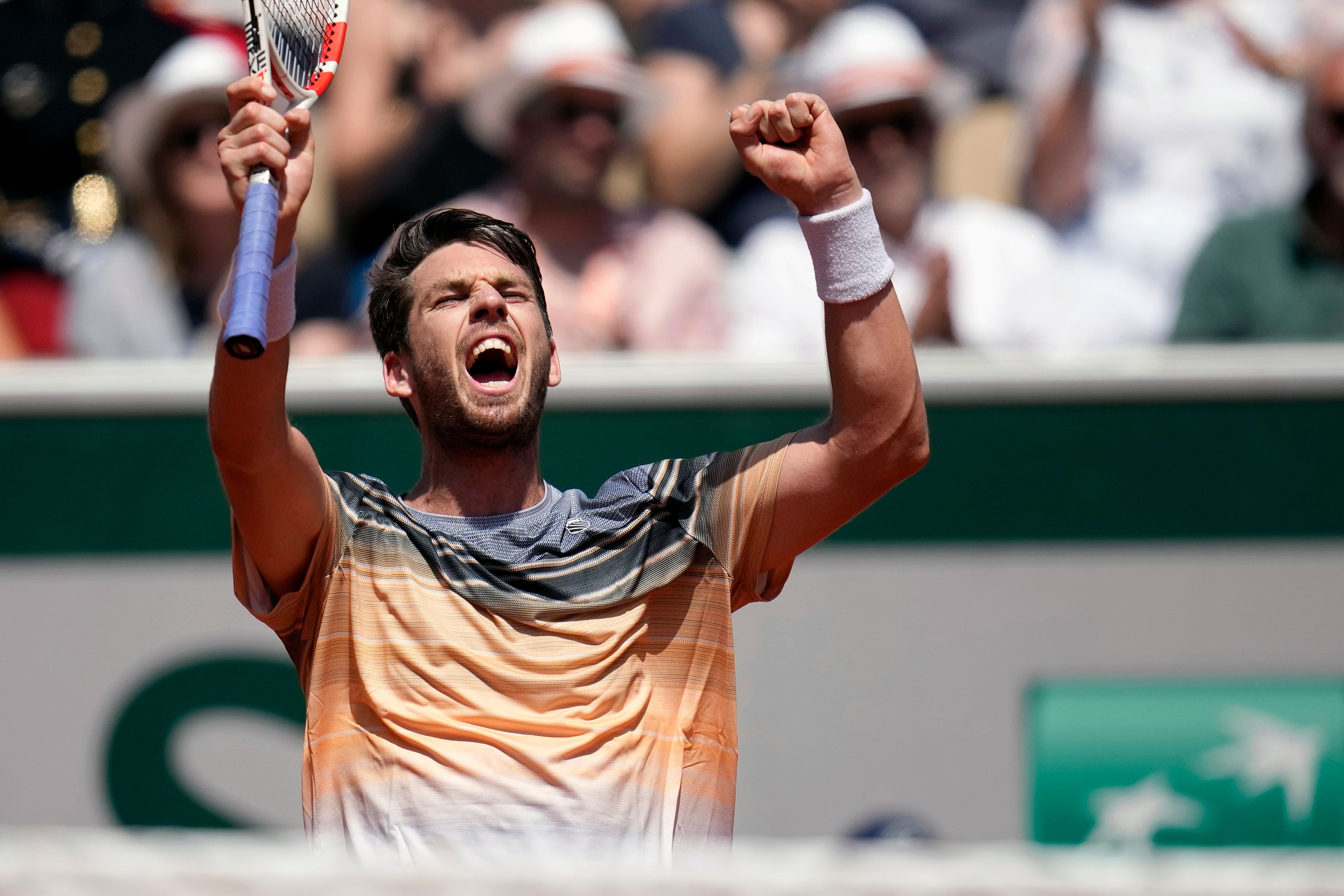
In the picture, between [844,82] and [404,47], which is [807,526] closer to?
[844,82]

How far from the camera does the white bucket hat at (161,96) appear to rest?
4770mm

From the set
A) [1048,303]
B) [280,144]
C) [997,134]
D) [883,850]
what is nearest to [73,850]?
[883,850]

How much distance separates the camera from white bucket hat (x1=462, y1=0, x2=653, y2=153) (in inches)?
182

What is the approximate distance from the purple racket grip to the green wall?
2421 millimetres

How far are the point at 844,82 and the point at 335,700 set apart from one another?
306cm

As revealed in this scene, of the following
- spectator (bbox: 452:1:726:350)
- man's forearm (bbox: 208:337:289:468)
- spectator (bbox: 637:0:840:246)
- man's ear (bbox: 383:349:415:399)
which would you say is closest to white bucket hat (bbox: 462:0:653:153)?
spectator (bbox: 452:1:726:350)

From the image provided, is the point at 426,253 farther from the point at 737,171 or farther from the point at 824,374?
the point at 737,171

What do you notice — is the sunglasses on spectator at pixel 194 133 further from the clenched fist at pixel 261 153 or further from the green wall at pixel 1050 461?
the clenched fist at pixel 261 153

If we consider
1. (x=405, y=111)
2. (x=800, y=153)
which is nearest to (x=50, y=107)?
(x=405, y=111)

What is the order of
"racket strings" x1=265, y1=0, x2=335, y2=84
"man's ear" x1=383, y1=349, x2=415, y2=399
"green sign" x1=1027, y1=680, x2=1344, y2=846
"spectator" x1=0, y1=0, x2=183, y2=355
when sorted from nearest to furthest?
1. "man's ear" x1=383, y1=349, x2=415, y2=399
2. "racket strings" x1=265, y1=0, x2=335, y2=84
3. "green sign" x1=1027, y1=680, x2=1344, y2=846
4. "spectator" x1=0, y1=0, x2=183, y2=355

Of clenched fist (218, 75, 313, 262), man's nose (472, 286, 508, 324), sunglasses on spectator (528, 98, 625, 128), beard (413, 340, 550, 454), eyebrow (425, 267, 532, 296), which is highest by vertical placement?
sunglasses on spectator (528, 98, 625, 128)

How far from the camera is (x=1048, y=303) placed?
4594mm

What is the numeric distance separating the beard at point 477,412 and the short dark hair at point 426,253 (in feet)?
0.36

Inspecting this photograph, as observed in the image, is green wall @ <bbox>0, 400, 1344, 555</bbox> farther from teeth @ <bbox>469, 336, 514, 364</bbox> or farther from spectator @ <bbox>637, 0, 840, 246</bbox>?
teeth @ <bbox>469, 336, 514, 364</bbox>
